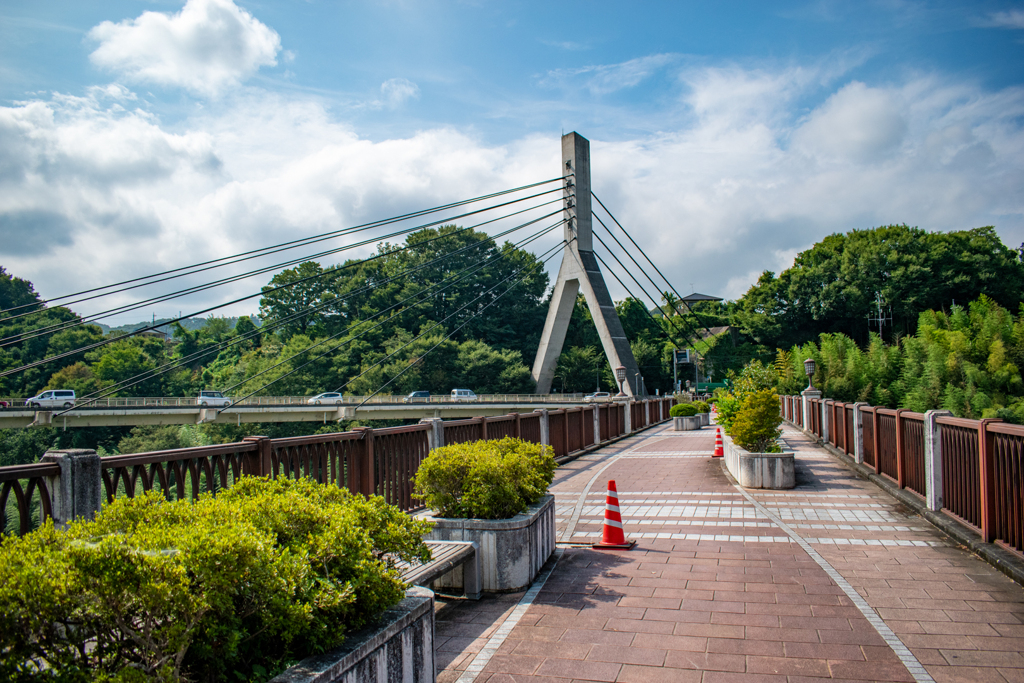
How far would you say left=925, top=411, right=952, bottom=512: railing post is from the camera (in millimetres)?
7297

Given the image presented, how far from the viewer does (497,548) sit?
5.12 meters

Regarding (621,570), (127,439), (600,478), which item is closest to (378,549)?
(621,570)

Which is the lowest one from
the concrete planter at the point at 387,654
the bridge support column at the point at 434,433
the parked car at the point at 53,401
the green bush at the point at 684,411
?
the green bush at the point at 684,411

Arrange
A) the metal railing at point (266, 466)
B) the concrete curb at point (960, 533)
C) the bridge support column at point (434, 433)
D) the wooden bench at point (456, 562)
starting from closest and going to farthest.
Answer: the metal railing at point (266, 466), the wooden bench at point (456, 562), the concrete curb at point (960, 533), the bridge support column at point (434, 433)

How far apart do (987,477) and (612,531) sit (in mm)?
3554

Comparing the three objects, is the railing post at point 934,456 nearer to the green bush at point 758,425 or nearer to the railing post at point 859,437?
the green bush at point 758,425

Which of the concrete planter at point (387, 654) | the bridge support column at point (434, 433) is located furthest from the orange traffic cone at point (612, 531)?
the concrete planter at point (387, 654)

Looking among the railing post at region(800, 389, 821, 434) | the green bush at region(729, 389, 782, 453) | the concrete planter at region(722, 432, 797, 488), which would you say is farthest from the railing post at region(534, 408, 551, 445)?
the railing post at region(800, 389, 821, 434)

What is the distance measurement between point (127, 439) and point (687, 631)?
54.5 metres

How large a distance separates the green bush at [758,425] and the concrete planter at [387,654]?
29.3 feet

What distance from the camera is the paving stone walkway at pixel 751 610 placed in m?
3.70

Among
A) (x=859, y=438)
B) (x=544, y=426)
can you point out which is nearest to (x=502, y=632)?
(x=544, y=426)

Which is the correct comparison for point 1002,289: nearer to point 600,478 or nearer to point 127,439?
point 600,478

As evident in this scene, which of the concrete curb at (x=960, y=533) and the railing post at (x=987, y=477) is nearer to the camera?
the concrete curb at (x=960, y=533)
